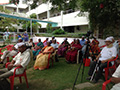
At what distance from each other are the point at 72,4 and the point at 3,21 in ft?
48.4

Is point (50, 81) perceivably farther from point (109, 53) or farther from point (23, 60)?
point (109, 53)

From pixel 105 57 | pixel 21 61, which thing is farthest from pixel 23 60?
pixel 105 57

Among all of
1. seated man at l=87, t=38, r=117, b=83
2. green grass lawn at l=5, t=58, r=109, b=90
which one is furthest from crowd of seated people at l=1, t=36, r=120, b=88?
green grass lawn at l=5, t=58, r=109, b=90

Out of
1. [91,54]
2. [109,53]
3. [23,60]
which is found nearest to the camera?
[23,60]

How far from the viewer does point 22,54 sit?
3.06m

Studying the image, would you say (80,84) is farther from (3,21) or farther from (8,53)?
(3,21)

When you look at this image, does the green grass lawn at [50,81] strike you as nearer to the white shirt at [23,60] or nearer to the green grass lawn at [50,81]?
the green grass lawn at [50,81]

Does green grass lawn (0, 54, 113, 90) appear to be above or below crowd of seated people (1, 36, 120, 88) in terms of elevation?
below

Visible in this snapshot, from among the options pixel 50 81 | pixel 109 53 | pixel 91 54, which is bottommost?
pixel 50 81

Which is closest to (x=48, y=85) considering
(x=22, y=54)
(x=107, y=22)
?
(x=22, y=54)

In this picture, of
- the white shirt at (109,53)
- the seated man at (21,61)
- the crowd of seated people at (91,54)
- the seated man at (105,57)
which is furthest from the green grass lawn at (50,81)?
the white shirt at (109,53)

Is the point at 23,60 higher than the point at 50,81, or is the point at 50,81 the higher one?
the point at 23,60

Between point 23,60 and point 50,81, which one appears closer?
point 23,60

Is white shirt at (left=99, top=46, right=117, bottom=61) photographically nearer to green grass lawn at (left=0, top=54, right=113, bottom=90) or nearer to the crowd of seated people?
the crowd of seated people
